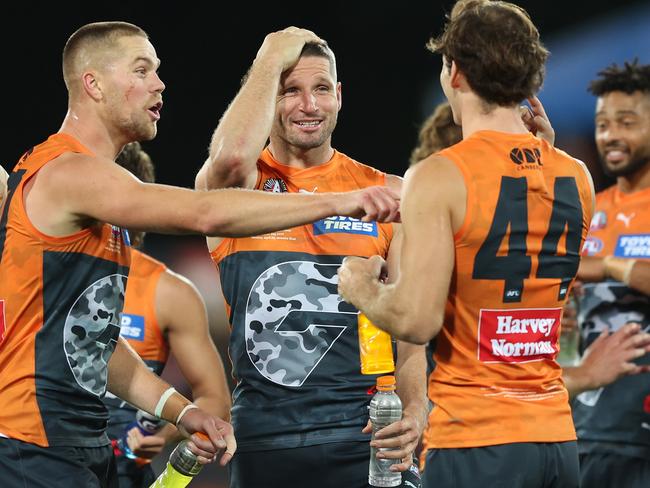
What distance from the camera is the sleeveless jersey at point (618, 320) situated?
5668 millimetres

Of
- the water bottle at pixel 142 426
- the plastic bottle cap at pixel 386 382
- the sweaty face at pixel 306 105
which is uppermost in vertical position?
the sweaty face at pixel 306 105

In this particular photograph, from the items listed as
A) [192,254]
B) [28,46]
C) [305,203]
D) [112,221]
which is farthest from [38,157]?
[28,46]

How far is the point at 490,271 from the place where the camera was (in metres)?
Answer: 3.18

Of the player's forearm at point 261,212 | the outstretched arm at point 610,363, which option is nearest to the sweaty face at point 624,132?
the outstretched arm at point 610,363

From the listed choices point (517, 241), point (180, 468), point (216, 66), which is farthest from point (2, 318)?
point (216, 66)

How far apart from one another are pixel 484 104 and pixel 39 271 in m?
1.72

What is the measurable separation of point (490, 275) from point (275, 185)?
1.44m

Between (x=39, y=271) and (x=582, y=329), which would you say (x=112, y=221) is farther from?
(x=582, y=329)

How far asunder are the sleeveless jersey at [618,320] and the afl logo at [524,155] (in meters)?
2.69

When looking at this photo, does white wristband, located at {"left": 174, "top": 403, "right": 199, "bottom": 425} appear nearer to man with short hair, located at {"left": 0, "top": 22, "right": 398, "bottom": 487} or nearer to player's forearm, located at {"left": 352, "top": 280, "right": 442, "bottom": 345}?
man with short hair, located at {"left": 0, "top": 22, "right": 398, "bottom": 487}

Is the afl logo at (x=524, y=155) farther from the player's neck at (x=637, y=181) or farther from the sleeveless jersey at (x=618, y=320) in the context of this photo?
the player's neck at (x=637, y=181)

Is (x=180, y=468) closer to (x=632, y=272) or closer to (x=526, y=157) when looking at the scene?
(x=526, y=157)

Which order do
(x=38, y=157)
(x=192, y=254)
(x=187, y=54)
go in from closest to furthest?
(x=38, y=157) < (x=192, y=254) < (x=187, y=54)

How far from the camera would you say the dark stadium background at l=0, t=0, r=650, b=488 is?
12.6 meters
